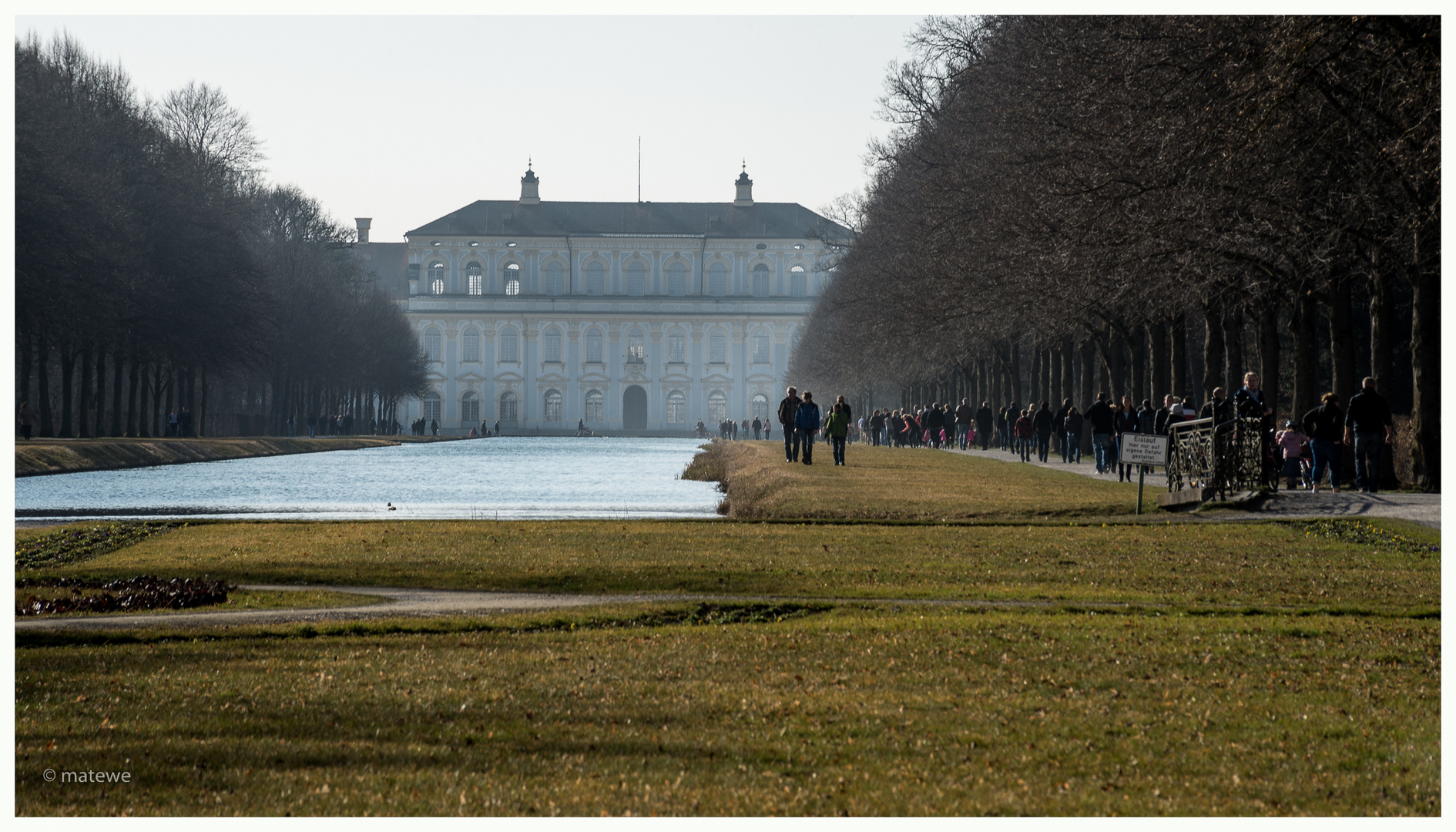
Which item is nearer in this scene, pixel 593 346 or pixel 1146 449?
pixel 1146 449

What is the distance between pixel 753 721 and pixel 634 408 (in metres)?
124

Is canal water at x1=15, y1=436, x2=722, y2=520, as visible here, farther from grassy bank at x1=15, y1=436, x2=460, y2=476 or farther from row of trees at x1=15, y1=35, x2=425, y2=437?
row of trees at x1=15, y1=35, x2=425, y2=437

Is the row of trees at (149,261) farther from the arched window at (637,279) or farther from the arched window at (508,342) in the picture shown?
the arched window at (637,279)

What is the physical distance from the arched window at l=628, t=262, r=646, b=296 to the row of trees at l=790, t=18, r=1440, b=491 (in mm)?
92011

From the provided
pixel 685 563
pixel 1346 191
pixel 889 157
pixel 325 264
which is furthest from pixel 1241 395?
pixel 325 264

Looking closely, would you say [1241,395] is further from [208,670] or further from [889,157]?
[889,157]

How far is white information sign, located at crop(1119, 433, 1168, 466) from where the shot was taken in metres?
19.8

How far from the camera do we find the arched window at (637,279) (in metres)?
132

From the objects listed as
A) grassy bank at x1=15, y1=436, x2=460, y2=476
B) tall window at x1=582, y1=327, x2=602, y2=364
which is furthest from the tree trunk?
tall window at x1=582, y1=327, x2=602, y2=364

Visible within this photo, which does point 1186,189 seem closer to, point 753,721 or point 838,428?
point 838,428

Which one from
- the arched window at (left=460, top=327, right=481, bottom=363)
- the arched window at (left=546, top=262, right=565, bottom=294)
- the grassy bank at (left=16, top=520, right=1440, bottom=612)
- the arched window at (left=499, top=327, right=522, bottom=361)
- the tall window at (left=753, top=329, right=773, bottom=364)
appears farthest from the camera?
the arched window at (left=546, top=262, right=565, bottom=294)

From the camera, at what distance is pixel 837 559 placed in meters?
14.5

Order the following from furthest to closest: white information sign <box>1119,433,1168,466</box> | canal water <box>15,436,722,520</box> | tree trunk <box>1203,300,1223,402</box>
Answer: tree trunk <box>1203,300,1223,402</box>, canal water <box>15,436,722,520</box>, white information sign <box>1119,433,1168,466</box>

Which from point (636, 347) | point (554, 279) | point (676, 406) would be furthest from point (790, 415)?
point (554, 279)
